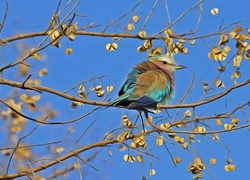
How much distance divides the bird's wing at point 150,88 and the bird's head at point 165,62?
8cm

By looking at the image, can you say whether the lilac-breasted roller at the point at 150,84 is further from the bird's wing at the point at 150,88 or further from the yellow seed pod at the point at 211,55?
the yellow seed pod at the point at 211,55

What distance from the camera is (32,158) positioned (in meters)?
4.41

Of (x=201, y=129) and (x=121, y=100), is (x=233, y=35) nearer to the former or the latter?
(x=201, y=129)

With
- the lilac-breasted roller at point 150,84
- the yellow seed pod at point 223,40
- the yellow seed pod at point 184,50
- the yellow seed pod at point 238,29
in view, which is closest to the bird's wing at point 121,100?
the lilac-breasted roller at point 150,84

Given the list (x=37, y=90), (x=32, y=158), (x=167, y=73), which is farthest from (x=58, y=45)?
(x=167, y=73)

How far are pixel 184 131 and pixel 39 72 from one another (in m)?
1.03

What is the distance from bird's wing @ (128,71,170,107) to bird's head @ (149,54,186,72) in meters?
0.08

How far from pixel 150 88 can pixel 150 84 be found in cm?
6

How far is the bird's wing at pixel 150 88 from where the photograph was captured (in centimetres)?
481

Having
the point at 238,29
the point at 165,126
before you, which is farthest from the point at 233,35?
the point at 165,126

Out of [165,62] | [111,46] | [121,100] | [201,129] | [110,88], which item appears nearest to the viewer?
[201,129]

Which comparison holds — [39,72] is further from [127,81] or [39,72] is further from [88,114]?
[127,81]

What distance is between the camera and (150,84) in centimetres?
511

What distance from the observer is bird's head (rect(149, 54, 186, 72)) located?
499 centimetres
